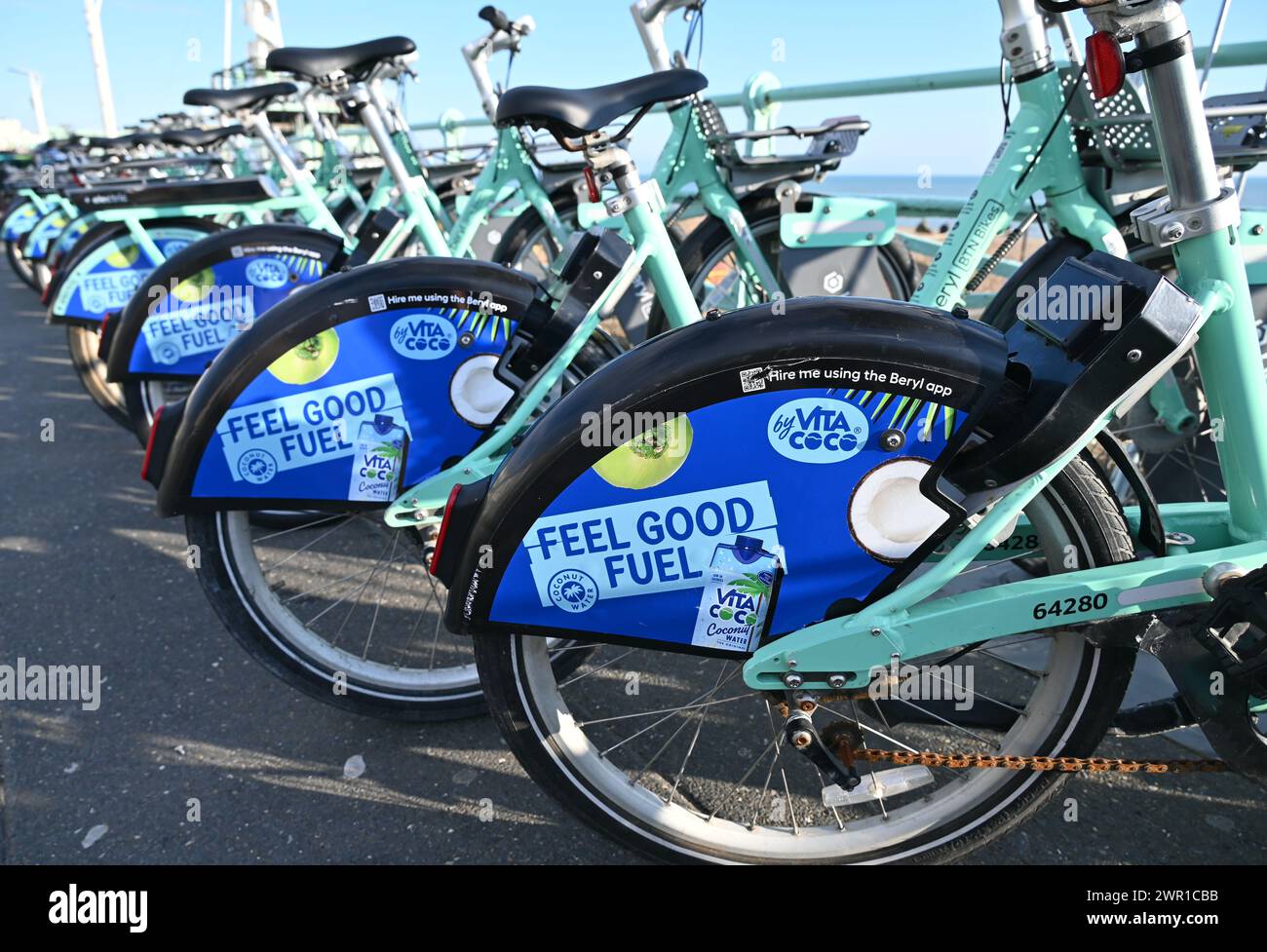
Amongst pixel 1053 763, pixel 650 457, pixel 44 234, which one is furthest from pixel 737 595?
pixel 44 234

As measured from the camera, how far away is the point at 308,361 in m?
2.26

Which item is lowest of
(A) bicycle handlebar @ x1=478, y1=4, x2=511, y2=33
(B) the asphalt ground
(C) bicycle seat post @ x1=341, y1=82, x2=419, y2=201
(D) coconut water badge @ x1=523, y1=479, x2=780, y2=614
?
(B) the asphalt ground

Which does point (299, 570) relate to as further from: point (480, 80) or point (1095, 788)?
point (480, 80)

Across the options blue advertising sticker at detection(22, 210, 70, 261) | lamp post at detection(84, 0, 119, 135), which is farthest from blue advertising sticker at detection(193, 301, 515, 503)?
lamp post at detection(84, 0, 119, 135)

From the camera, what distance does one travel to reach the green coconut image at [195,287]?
3.48 meters

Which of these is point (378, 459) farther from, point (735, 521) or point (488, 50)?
point (488, 50)

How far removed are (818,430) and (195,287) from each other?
2908 mm

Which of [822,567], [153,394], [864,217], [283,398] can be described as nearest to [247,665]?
[283,398]

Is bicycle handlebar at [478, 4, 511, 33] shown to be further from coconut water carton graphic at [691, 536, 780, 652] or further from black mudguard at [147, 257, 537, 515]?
coconut water carton graphic at [691, 536, 780, 652]

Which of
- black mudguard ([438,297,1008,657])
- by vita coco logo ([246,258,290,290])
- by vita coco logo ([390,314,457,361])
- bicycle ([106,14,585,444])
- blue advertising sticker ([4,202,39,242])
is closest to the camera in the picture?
black mudguard ([438,297,1008,657])

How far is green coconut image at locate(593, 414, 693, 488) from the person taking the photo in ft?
4.99

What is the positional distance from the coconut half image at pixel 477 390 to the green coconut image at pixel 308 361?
31cm
